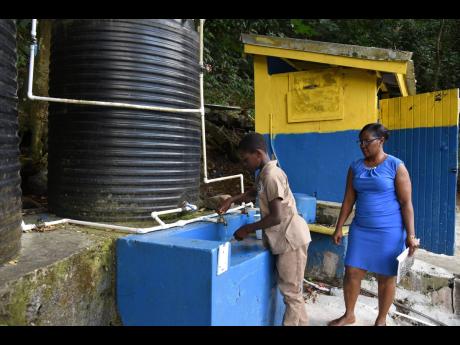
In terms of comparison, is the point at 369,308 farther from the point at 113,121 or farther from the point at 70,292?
the point at 113,121

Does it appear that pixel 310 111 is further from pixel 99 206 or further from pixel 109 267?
pixel 109 267

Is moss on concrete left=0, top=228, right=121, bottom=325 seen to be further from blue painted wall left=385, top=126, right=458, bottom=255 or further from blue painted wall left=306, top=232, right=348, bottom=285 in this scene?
blue painted wall left=385, top=126, right=458, bottom=255

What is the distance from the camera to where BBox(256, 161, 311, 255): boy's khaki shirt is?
2.84m

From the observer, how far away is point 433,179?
200 inches

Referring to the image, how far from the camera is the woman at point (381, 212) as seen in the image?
314 centimetres

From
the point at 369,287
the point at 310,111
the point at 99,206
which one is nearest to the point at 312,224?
the point at 369,287

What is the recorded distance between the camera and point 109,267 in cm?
282

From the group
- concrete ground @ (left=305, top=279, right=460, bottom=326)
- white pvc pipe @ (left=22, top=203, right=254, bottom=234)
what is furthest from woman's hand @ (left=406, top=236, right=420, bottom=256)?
white pvc pipe @ (left=22, top=203, right=254, bottom=234)

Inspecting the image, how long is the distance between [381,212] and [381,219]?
0.19ft

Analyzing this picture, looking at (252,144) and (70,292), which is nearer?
(70,292)

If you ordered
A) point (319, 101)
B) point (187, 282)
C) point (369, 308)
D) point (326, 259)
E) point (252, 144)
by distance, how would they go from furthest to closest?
point (319, 101) → point (326, 259) → point (369, 308) → point (252, 144) → point (187, 282)

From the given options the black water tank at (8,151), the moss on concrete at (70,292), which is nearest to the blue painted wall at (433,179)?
the moss on concrete at (70,292)

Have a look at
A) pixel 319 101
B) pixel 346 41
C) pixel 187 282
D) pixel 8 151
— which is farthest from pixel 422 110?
pixel 346 41

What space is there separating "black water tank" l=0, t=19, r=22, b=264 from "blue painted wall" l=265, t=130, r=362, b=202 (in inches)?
141
